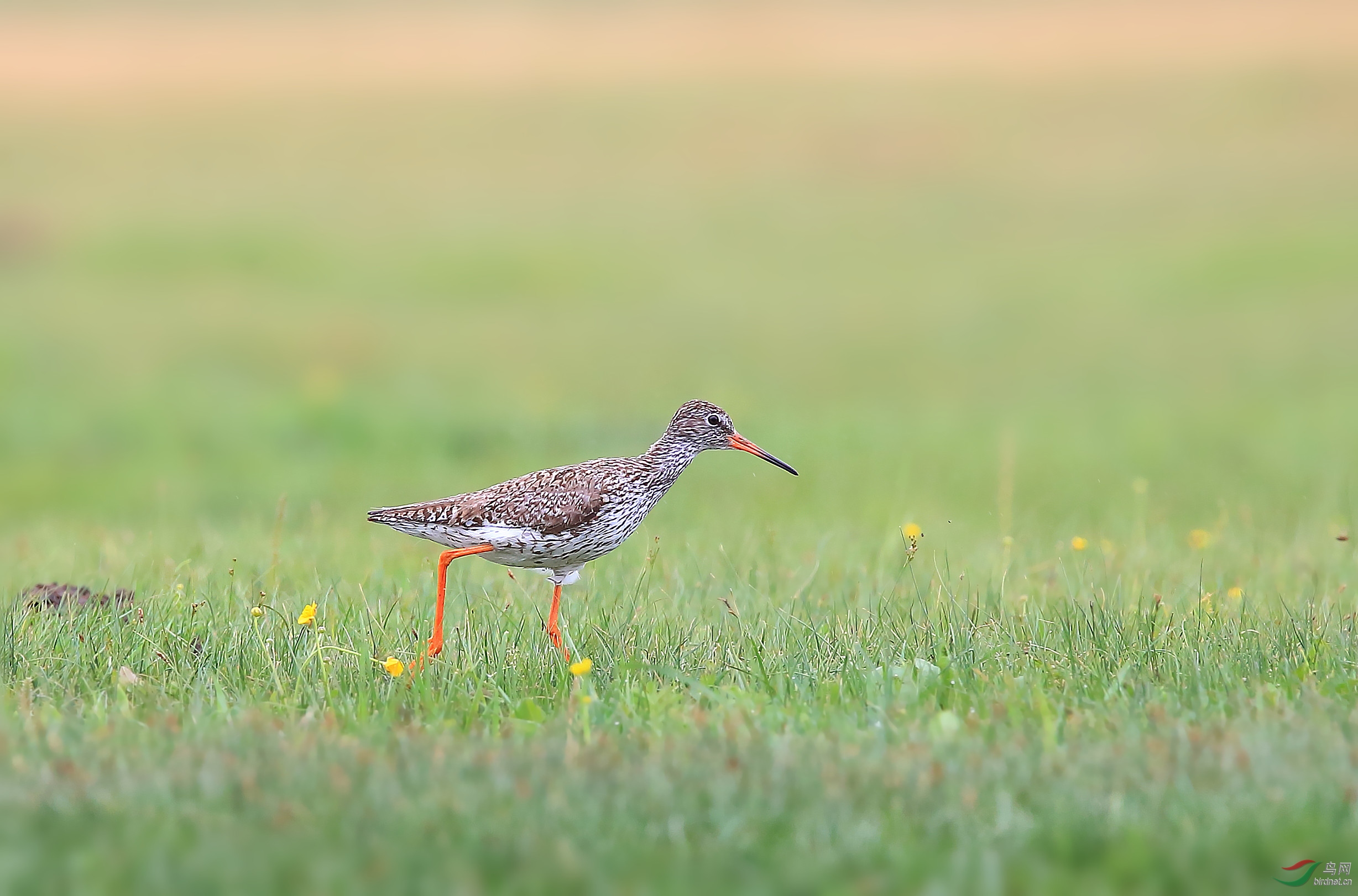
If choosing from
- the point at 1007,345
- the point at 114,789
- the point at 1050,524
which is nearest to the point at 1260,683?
the point at 114,789

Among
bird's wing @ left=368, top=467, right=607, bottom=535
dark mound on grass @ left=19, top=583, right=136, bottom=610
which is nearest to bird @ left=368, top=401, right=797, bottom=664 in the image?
bird's wing @ left=368, top=467, right=607, bottom=535

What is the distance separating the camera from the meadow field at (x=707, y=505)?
4.20m

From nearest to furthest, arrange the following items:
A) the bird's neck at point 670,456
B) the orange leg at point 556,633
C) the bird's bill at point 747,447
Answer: the orange leg at point 556,633
the bird's neck at point 670,456
the bird's bill at point 747,447

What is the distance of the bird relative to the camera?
677 centimetres

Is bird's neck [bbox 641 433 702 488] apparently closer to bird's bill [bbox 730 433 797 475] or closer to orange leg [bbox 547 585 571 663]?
bird's bill [bbox 730 433 797 475]

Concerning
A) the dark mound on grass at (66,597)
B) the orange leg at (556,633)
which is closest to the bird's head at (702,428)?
the orange leg at (556,633)

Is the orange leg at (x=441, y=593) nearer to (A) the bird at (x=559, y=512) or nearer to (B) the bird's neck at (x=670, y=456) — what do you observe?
(A) the bird at (x=559, y=512)

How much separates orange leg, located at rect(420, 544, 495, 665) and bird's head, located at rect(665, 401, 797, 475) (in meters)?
1.23

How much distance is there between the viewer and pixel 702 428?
7484 millimetres

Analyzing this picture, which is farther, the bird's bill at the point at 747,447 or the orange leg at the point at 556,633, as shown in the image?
the bird's bill at the point at 747,447

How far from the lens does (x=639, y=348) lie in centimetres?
2428

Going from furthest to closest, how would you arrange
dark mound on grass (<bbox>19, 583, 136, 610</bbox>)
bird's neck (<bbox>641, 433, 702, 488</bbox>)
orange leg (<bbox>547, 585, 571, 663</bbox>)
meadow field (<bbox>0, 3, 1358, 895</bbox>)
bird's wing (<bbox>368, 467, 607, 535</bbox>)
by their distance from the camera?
bird's neck (<bbox>641, 433, 702, 488</bbox>)
dark mound on grass (<bbox>19, 583, 136, 610</bbox>)
bird's wing (<bbox>368, 467, 607, 535</bbox>)
orange leg (<bbox>547, 585, 571, 663</bbox>)
meadow field (<bbox>0, 3, 1358, 895</bbox>)

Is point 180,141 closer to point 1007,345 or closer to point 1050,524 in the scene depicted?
point 1007,345

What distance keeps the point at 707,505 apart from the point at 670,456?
4.97 m
